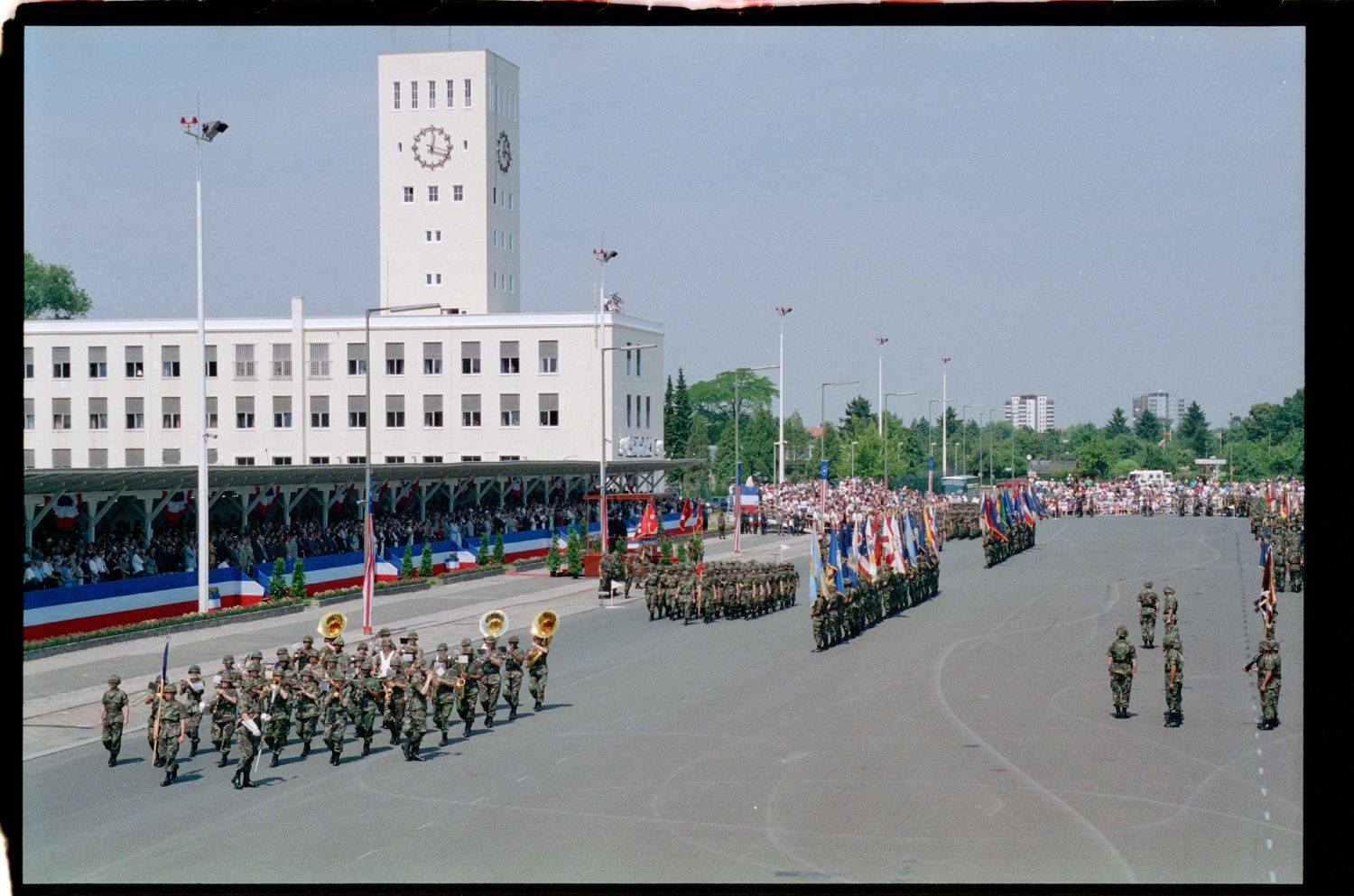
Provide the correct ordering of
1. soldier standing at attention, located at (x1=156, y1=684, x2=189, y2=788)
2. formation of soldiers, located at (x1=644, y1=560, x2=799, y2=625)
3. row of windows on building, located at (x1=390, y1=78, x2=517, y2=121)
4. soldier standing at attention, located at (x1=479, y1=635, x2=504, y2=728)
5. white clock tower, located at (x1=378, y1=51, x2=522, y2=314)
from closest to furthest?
soldier standing at attention, located at (x1=156, y1=684, x2=189, y2=788) < soldier standing at attention, located at (x1=479, y1=635, x2=504, y2=728) < formation of soldiers, located at (x1=644, y1=560, x2=799, y2=625) < row of windows on building, located at (x1=390, y1=78, x2=517, y2=121) < white clock tower, located at (x1=378, y1=51, x2=522, y2=314)

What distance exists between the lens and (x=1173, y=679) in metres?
18.7

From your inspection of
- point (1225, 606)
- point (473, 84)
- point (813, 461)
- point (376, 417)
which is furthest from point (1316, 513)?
point (813, 461)

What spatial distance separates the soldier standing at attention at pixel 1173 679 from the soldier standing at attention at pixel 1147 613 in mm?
6787

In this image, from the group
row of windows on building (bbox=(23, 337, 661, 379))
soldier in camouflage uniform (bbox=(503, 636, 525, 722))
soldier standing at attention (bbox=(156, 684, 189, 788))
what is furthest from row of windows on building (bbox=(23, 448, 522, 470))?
soldier standing at attention (bbox=(156, 684, 189, 788))

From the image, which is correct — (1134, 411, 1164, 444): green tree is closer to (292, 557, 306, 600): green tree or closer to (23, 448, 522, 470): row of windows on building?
(23, 448, 522, 470): row of windows on building

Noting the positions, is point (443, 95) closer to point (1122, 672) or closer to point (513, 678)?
point (513, 678)

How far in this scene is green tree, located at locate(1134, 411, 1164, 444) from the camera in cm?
6756

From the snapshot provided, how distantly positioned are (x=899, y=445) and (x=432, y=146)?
45607mm

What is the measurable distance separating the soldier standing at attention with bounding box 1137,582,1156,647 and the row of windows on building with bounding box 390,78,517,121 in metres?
30.3

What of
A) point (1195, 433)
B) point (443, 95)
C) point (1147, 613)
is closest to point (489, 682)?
point (1147, 613)

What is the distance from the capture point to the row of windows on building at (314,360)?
44.0 meters

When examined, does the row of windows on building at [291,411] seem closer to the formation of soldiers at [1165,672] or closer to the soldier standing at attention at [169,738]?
the soldier standing at attention at [169,738]

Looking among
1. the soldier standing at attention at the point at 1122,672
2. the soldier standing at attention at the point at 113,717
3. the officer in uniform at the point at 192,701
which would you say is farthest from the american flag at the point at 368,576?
the soldier standing at attention at the point at 1122,672
